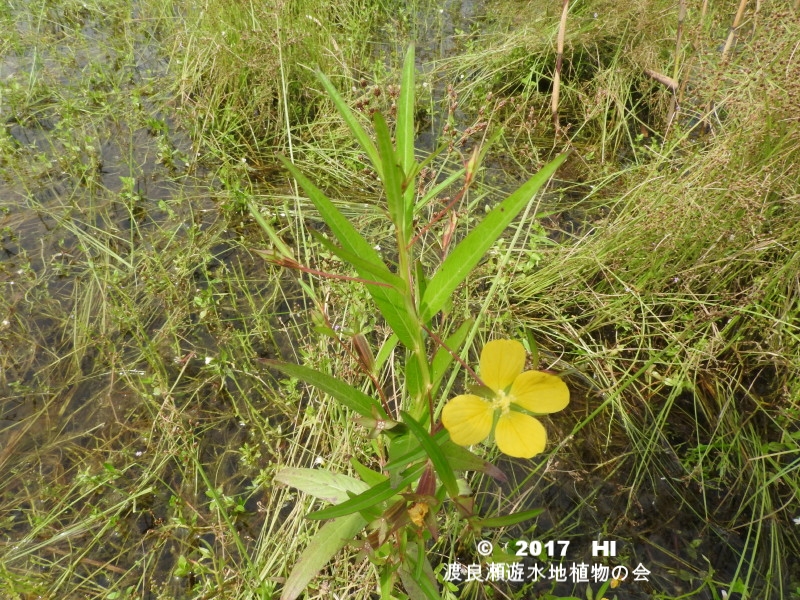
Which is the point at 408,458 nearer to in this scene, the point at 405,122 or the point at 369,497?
the point at 369,497

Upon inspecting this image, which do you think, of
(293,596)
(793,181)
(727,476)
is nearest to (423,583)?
(293,596)

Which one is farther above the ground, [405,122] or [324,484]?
[405,122]

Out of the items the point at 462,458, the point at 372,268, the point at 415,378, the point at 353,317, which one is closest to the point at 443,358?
the point at 415,378

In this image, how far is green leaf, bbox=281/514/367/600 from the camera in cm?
107

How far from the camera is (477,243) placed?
826mm

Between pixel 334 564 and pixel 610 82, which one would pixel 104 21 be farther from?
pixel 334 564

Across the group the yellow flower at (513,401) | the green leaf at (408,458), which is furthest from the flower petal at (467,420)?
the green leaf at (408,458)

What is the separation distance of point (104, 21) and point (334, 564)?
3.66 metres

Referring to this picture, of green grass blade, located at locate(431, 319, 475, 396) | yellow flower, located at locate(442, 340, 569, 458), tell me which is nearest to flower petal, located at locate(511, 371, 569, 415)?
yellow flower, located at locate(442, 340, 569, 458)

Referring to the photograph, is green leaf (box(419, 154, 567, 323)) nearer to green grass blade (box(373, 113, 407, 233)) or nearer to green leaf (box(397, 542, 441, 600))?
green grass blade (box(373, 113, 407, 233))

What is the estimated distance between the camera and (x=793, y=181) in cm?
159

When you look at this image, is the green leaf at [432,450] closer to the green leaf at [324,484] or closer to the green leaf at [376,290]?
the green leaf at [376,290]

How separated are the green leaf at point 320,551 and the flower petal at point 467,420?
396mm

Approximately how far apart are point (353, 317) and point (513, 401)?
35.8 inches
